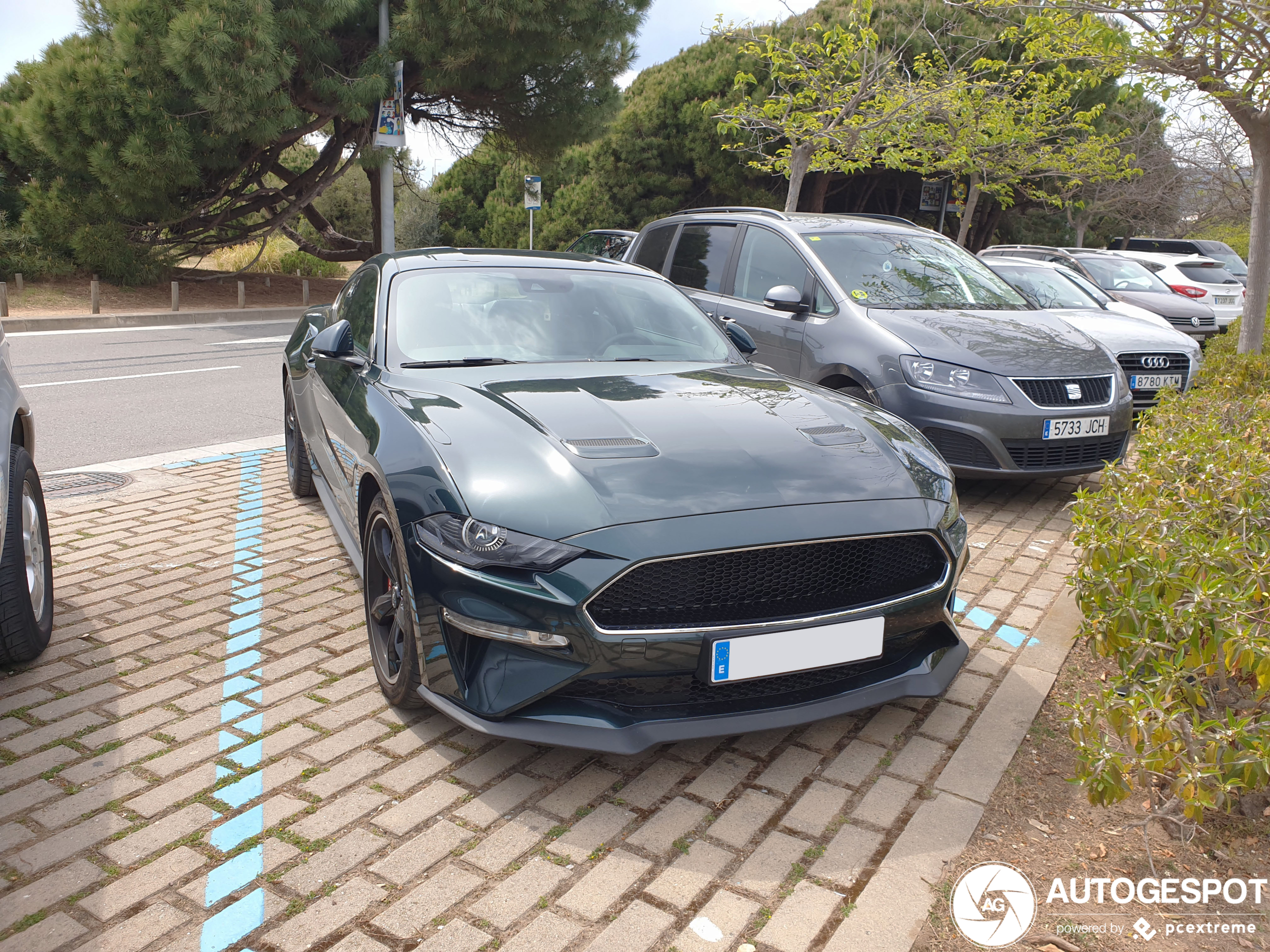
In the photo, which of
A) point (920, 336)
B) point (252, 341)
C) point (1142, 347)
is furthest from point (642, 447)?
point (252, 341)

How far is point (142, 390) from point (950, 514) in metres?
9.44

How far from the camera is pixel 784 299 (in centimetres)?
623

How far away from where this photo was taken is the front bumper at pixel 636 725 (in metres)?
2.79

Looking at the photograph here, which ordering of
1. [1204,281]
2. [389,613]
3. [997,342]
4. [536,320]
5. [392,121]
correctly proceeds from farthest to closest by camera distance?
[392,121] → [1204,281] → [997,342] → [536,320] → [389,613]

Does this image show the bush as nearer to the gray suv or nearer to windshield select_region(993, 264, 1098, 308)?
the gray suv

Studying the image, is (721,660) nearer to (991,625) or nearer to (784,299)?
(991,625)

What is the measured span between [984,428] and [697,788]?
372 centimetres

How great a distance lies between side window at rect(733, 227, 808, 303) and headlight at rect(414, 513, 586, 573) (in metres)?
4.57

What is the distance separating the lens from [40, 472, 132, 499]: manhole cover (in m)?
6.25

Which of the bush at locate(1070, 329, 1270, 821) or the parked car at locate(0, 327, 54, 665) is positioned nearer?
the bush at locate(1070, 329, 1270, 821)

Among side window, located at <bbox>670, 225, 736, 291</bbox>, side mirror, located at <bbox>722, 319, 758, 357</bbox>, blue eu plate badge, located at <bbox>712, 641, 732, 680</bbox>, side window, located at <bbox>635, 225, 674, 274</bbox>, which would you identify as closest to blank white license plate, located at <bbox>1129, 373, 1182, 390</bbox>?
side window, located at <bbox>670, 225, 736, 291</bbox>

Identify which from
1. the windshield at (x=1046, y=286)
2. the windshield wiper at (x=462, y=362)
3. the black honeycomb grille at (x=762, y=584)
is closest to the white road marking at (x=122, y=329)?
the windshield at (x=1046, y=286)

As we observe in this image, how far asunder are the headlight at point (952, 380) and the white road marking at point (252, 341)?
11134mm

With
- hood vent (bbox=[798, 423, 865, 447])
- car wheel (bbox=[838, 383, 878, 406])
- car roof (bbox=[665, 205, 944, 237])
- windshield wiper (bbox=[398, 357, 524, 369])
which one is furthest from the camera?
car roof (bbox=[665, 205, 944, 237])
